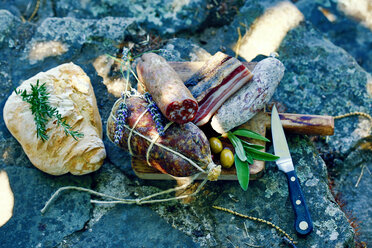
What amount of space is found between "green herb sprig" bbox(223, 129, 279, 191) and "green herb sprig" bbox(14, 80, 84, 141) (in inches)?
44.1

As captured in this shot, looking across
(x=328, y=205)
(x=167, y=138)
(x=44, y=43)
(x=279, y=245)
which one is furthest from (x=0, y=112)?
(x=328, y=205)

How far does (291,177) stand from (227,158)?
0.51 meters

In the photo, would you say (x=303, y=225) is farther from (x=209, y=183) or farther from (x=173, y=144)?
(x=173, y=144)

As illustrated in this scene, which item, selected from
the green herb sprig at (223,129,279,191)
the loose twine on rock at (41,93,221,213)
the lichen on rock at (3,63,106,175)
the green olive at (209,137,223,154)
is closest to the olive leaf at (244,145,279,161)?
the green herb sprig at (223,129,279,191)

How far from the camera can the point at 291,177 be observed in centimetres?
273

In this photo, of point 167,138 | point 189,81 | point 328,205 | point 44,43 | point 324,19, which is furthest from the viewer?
point 324,19

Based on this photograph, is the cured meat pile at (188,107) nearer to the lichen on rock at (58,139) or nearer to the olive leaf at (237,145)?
the olive leaf at (237,145)

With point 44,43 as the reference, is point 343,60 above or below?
above

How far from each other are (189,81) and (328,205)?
4.51 feet

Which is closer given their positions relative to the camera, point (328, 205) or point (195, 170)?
point (195, 170)

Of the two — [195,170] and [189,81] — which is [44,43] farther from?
[195,170]

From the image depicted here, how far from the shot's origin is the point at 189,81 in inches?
113

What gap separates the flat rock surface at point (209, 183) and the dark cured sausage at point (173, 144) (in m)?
0.42

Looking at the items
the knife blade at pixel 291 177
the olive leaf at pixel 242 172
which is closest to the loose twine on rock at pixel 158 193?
the olive leaf at pixel 242 172
